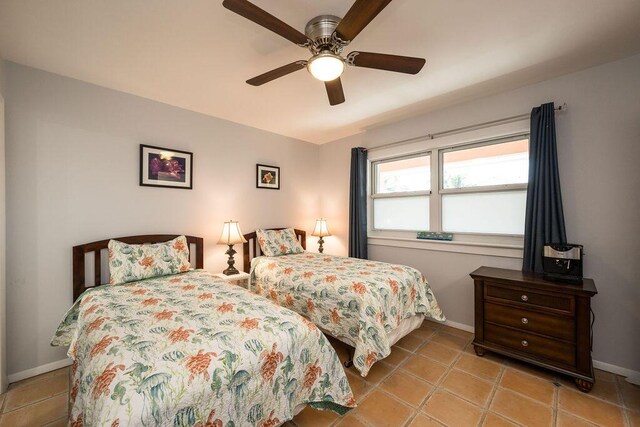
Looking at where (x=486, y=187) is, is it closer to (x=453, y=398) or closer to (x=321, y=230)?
(x=453, y=398)

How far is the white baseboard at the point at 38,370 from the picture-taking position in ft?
6.79

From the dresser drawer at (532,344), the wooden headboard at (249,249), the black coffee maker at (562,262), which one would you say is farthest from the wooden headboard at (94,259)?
the black coffee maker at (562,262)

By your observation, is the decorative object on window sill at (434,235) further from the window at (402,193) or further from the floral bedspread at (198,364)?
the floral bedspread at (198,364)

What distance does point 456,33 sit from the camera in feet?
5.87

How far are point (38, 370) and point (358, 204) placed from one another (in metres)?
3.56

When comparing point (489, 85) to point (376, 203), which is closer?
point (489, 85)

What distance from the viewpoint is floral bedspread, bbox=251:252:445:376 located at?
1978 millimetres

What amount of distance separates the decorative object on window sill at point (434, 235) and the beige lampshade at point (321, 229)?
4.55ft

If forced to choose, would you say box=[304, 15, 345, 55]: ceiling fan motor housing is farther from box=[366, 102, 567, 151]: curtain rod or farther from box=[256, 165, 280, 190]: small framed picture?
box=[256, 165, 280, 190]: small framed picture

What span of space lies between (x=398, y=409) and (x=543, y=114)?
106 inches

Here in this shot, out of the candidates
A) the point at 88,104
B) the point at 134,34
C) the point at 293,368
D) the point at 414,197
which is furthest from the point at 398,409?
the point at 88,104

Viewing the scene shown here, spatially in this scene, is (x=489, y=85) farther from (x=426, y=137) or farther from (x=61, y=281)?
(x=61, y=281)

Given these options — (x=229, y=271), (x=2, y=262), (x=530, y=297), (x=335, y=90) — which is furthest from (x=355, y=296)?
(x=2, y=262)

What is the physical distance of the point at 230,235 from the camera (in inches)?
122
